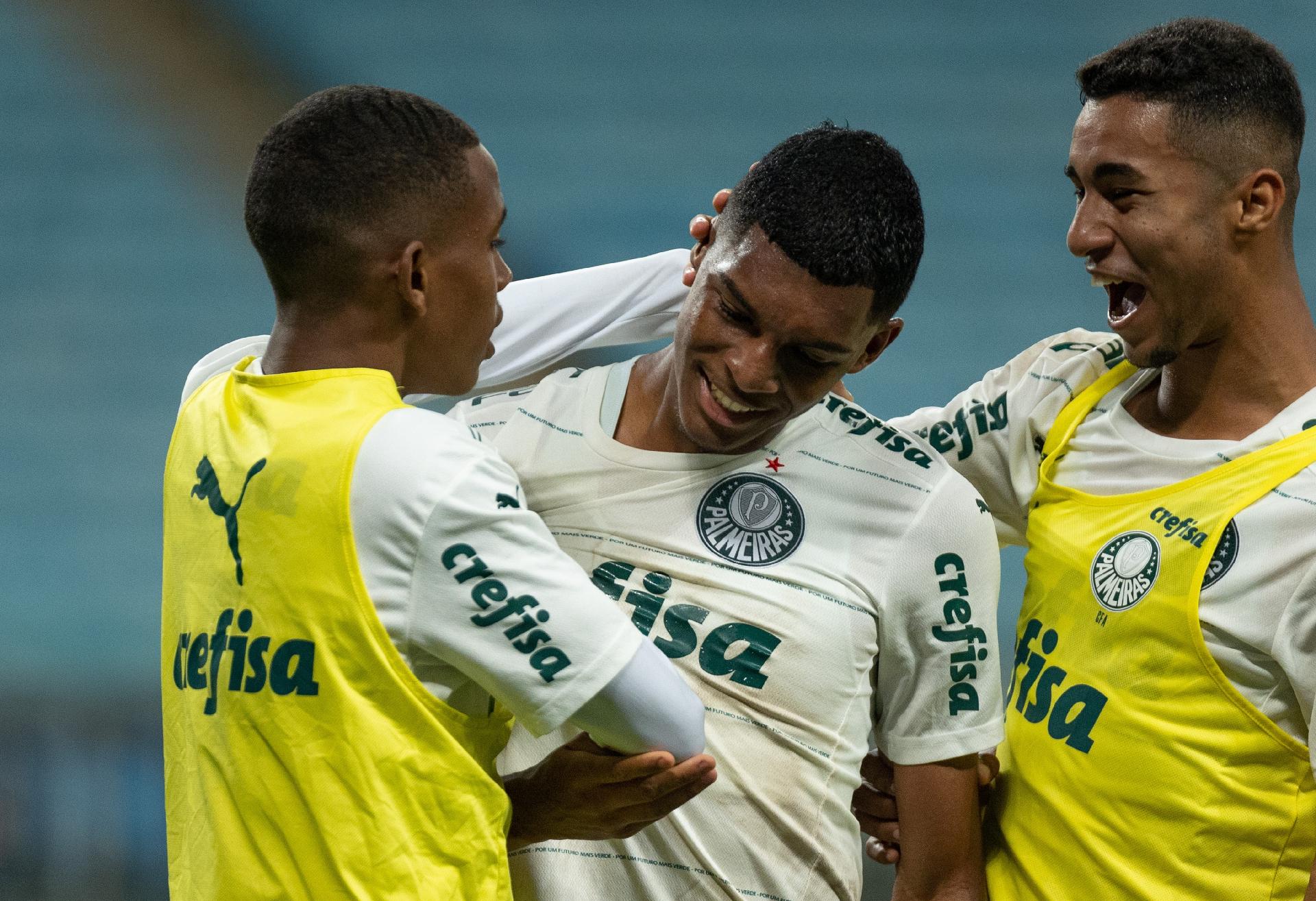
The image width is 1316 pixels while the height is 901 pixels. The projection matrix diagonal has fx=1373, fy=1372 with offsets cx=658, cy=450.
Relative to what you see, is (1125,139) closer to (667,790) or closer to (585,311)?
(585,311)

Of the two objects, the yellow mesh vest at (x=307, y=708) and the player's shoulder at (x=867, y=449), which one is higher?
the player's shoulder at (x=867, y=449)

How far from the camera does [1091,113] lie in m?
1.65

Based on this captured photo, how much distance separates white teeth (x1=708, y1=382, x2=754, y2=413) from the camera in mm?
1454

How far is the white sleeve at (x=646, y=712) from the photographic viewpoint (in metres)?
1.14

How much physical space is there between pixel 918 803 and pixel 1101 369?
615 mm

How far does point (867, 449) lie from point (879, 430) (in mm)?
35

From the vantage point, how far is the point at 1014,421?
176 cm

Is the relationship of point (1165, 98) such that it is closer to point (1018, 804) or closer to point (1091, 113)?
point (1091, 113)

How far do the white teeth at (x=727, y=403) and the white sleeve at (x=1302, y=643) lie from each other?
589mm

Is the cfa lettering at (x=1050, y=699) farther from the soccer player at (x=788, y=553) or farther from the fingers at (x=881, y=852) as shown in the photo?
the fingers at (x=881, y=852)

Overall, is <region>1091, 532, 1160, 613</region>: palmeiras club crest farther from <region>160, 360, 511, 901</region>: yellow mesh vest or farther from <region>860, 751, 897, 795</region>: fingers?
<region>160, 360, 511, 901</region>: yellow mesh vest

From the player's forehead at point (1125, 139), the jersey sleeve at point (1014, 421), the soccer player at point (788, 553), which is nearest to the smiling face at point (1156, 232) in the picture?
the player's forehead at point (1125, 139)

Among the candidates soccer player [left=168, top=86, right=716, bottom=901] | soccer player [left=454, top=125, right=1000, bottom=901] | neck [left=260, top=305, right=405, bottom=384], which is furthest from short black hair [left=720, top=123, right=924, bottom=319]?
neck [left=260, top=305, right=405, bottom=384]

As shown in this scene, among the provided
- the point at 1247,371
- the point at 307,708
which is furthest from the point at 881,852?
the point at 307,708
